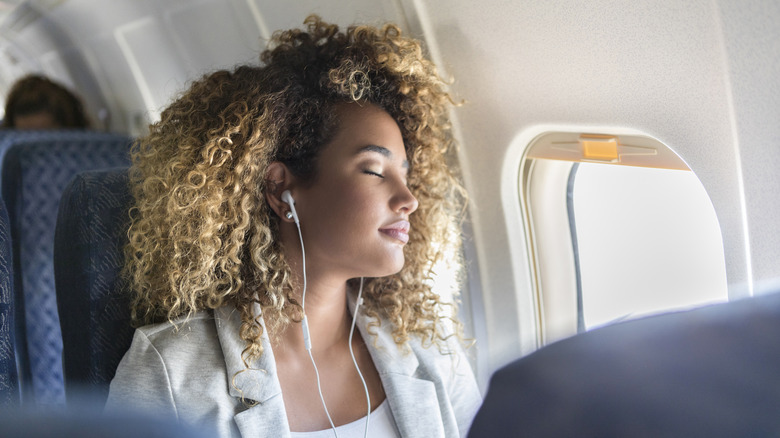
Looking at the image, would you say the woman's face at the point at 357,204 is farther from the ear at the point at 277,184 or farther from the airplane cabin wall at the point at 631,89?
the airplane cabin wall at the point at 631,89

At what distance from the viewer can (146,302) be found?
157 cm

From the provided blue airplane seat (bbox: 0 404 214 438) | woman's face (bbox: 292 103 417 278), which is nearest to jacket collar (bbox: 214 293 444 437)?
woman's face (bbox: 292 103 417 278)

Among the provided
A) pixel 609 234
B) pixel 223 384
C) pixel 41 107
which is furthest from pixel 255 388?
pixel 41 107

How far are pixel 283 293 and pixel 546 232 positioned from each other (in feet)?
2.66

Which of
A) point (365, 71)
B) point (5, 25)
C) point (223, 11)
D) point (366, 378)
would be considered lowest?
point (366, 378)

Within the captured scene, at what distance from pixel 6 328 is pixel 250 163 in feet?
2.16

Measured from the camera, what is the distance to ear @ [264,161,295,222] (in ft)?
5.40

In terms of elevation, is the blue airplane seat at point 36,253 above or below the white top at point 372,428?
above

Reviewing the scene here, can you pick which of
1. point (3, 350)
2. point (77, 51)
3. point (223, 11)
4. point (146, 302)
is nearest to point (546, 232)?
point (146, 302)

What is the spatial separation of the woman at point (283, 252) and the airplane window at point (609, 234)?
1.37ft

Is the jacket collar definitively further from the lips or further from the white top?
the lips

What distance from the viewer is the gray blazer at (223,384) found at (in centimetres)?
143

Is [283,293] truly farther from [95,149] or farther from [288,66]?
[95,149]

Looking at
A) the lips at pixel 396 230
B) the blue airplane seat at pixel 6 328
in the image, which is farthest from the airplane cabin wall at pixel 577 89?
the blue airplane seat at pixel 6 328
